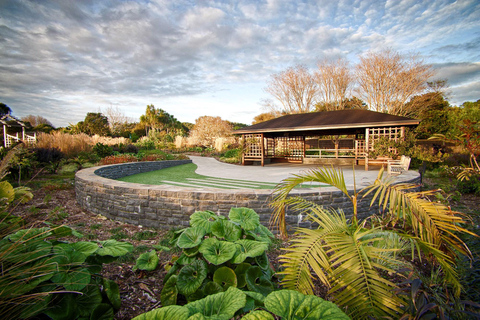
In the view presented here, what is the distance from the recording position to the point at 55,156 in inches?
297

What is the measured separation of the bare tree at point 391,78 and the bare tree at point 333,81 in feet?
5.67

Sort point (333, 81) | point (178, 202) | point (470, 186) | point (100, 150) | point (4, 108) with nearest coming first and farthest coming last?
point (178, 202) < point (470, 186) < point (100, 150) < point (4, 108) < point (333, 81)

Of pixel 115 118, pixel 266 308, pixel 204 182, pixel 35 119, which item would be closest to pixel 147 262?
pixel 266 308

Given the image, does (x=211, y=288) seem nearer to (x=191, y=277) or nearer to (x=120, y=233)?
(x=191, y=277)

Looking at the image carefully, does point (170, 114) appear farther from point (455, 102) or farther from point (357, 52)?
point (455, 102)

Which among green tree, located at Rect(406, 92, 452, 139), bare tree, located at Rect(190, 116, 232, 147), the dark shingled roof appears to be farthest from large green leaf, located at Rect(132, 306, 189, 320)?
bare tree, located at Rect(190, 116, 232, 147)

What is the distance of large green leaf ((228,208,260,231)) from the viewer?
1562 mm

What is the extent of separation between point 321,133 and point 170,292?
12.6m

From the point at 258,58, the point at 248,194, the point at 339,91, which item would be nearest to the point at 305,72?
the point at 339,91

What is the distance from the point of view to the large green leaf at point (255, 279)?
52.8 inches

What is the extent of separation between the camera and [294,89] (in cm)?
2392

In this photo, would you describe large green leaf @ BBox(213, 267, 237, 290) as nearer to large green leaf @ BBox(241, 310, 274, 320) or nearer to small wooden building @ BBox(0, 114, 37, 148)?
large green leaf @ BBox(241, 310, 274, 320)

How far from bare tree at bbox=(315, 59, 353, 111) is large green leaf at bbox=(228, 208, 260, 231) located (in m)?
24.0

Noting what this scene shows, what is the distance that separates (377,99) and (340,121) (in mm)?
13369
